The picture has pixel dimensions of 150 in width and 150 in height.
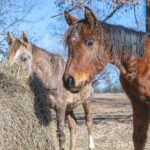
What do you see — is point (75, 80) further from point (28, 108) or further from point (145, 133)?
point (28, 108)

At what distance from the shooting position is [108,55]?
14.6 ft

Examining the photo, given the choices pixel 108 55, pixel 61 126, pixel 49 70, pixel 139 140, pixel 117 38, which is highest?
pixel 117 38

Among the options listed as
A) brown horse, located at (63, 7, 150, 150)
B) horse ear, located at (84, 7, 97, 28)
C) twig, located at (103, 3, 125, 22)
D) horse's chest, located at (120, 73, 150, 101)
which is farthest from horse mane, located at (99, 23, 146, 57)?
twig, located at (103, 3, 125, 22)

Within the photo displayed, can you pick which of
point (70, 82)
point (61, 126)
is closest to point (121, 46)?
point (70, 82)

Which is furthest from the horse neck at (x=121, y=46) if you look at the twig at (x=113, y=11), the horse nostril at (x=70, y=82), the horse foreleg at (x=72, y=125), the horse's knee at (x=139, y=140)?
the twig at (x=113, y=11)

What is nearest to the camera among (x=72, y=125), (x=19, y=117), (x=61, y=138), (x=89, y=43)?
(x=89, y=43)

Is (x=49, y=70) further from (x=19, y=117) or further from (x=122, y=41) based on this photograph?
(x=122, y=41)

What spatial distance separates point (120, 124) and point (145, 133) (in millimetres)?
8556

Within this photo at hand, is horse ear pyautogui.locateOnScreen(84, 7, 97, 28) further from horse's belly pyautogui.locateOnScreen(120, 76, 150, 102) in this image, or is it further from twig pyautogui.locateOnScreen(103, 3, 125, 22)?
twig pyautogui.locateOnScreen(103, 3, 125, 22)

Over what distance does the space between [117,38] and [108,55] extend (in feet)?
0.73

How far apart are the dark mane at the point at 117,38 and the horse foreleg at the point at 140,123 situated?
65 centimetres

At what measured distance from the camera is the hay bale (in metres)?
5.33

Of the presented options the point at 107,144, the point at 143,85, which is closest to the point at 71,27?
the point at 143,85

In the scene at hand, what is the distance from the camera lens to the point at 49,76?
26.6ft
